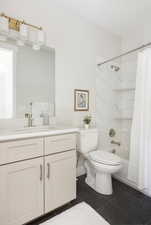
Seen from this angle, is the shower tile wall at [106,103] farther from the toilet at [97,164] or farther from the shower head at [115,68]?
the toilet at [97,164]

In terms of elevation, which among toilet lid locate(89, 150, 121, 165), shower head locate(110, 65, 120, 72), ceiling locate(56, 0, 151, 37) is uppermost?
ceiling locate(56, 0, 151, 37)

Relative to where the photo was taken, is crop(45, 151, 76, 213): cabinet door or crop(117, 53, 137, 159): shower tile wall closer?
crop(45, 151, 76, 213): cabinet door

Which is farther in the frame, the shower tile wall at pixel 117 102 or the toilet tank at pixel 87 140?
the shower tile wall at pixel 117 102

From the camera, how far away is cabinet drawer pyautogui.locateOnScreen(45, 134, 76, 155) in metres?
1.44

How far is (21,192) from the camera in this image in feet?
4.25

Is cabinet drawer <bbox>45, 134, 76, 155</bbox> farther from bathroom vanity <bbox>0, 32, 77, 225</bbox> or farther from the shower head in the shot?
the shower head

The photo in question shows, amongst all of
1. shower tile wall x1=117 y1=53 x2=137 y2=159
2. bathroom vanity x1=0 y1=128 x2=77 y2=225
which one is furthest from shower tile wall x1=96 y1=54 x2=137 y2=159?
bathroom vanity x1=0 y1=128 x2=77 y2=225

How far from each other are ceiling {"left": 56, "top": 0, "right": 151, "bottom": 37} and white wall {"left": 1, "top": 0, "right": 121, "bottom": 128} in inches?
4.8

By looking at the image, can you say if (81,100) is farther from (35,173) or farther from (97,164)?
(35,173)

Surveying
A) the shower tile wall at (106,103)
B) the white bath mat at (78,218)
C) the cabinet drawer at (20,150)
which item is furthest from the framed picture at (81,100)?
the white bath mat at (78,218)

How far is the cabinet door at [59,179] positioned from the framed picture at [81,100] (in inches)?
34.0

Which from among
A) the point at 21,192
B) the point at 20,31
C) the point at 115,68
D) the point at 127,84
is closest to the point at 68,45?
the point at 20,31

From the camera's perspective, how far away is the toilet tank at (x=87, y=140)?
205 centimetres

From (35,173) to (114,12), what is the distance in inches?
96.1
